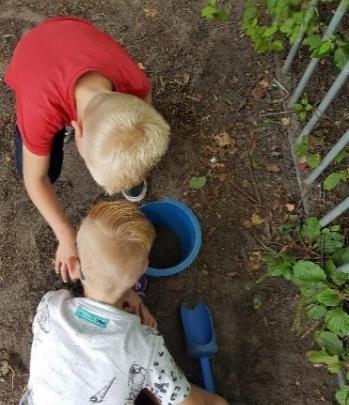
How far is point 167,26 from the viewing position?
2.47 metres

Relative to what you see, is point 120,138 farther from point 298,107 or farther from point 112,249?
point 298,107

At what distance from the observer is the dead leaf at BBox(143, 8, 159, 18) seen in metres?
2.50

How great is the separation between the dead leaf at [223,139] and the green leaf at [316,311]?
83 centimetres

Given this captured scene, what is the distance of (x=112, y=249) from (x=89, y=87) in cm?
51

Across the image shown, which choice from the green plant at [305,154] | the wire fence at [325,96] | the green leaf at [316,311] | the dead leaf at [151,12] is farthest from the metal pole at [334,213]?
the dead leaf at [151,12]

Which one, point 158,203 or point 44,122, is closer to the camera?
point 44,122

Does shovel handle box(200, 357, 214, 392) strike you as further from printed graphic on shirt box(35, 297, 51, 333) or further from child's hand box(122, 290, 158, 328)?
printed graphic on shirt box(35, 297, 51, 333)

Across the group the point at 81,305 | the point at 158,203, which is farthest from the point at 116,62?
the point at 81,305

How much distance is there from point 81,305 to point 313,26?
1401 mm

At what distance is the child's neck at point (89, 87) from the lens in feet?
4.69

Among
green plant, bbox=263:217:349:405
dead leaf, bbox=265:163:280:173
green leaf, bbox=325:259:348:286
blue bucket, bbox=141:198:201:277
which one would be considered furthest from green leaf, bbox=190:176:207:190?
green leaf, bbox=325:259:348:286

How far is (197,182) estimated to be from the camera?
2184 mm

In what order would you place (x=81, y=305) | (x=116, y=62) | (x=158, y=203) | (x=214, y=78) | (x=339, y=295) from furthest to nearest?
(x=214, y=78), (x=158, y=203), (x=339, y=295), (x=116, y=62), (x=81, y=305)

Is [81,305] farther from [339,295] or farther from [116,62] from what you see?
[339,295]
